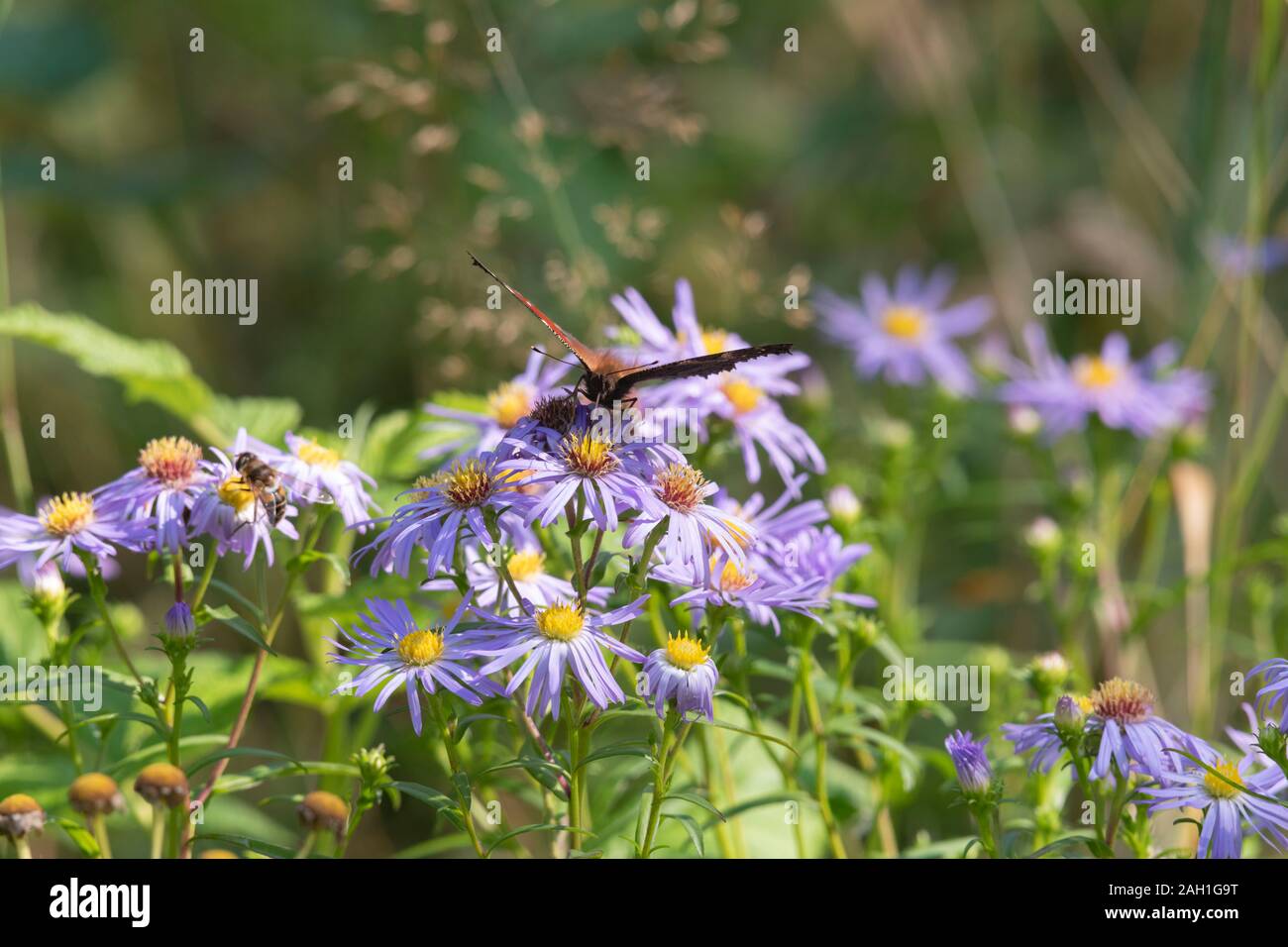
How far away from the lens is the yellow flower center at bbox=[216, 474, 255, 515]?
1219 mm

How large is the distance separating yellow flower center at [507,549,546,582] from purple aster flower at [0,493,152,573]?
0.36 meters

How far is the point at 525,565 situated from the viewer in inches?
52.9

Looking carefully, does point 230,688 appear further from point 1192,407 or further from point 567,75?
point 567,75

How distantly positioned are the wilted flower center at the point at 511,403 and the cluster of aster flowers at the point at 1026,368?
3.31 feet

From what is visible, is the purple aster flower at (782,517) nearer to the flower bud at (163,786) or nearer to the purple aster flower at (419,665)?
the purple aster flower at (419,665)

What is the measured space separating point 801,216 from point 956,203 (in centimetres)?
41

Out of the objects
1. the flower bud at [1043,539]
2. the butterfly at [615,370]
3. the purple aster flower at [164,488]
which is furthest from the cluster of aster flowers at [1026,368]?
the purple aster flower at [164,488]

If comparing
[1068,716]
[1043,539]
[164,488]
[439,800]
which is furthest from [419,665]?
[1043,539]

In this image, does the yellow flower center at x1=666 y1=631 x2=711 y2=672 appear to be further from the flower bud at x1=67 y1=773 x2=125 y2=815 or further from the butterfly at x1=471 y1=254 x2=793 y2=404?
the flower bud at x1=67 y1=773 x2=125 y2=815

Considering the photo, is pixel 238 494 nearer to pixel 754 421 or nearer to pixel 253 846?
pixel 253 846

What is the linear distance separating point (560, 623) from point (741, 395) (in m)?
0.47

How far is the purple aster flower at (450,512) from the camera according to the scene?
1173 mm

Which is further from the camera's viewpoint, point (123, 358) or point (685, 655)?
point (123, 358)

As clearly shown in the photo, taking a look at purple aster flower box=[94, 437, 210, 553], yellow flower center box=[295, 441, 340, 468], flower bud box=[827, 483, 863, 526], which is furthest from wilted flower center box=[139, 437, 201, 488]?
flower bud box=[827, 483, 863, 526]
